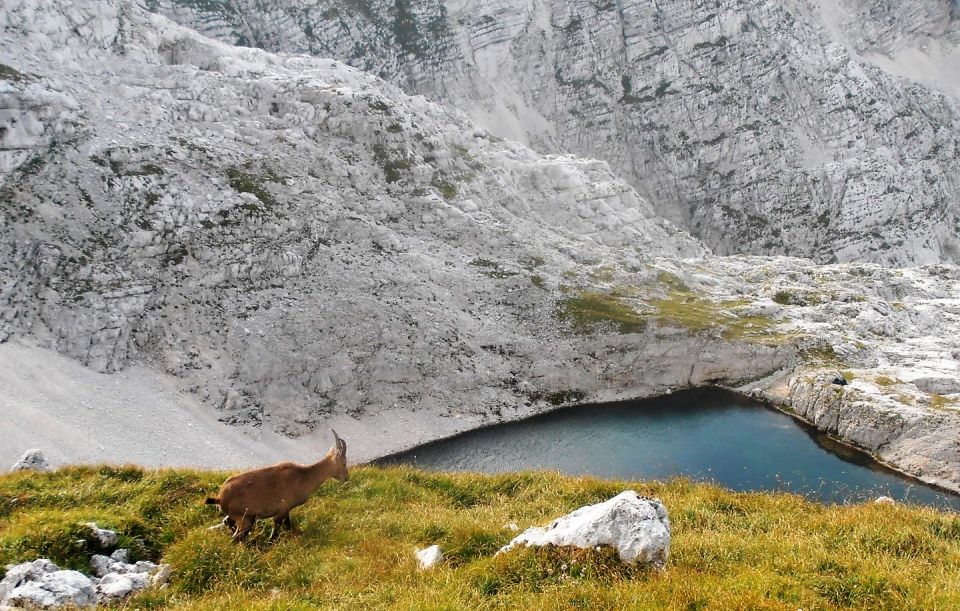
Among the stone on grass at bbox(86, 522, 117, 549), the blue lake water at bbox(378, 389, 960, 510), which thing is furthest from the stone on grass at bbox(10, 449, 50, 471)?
the blue lake water at bbox(378, 389, 960, 510)

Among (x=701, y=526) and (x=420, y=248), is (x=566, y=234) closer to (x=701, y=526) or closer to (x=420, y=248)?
(x=420, y=248)

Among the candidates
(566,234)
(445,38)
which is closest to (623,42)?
(445,38)

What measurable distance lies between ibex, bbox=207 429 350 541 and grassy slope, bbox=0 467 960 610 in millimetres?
401

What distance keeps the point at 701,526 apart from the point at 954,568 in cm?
481

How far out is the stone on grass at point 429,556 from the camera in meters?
11.0

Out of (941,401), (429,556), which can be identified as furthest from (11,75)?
(941,401)

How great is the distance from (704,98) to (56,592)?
196 m

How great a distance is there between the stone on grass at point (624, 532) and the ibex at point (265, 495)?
5273 mm

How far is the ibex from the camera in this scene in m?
12.4

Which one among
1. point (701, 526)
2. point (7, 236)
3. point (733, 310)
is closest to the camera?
point (701, 526)

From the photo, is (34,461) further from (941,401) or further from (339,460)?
(941,401)

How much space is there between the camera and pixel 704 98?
17712 cm

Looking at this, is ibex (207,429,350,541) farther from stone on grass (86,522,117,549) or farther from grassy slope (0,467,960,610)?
stone on grass (86,522,117,549)

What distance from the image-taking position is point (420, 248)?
9025 centimetres
